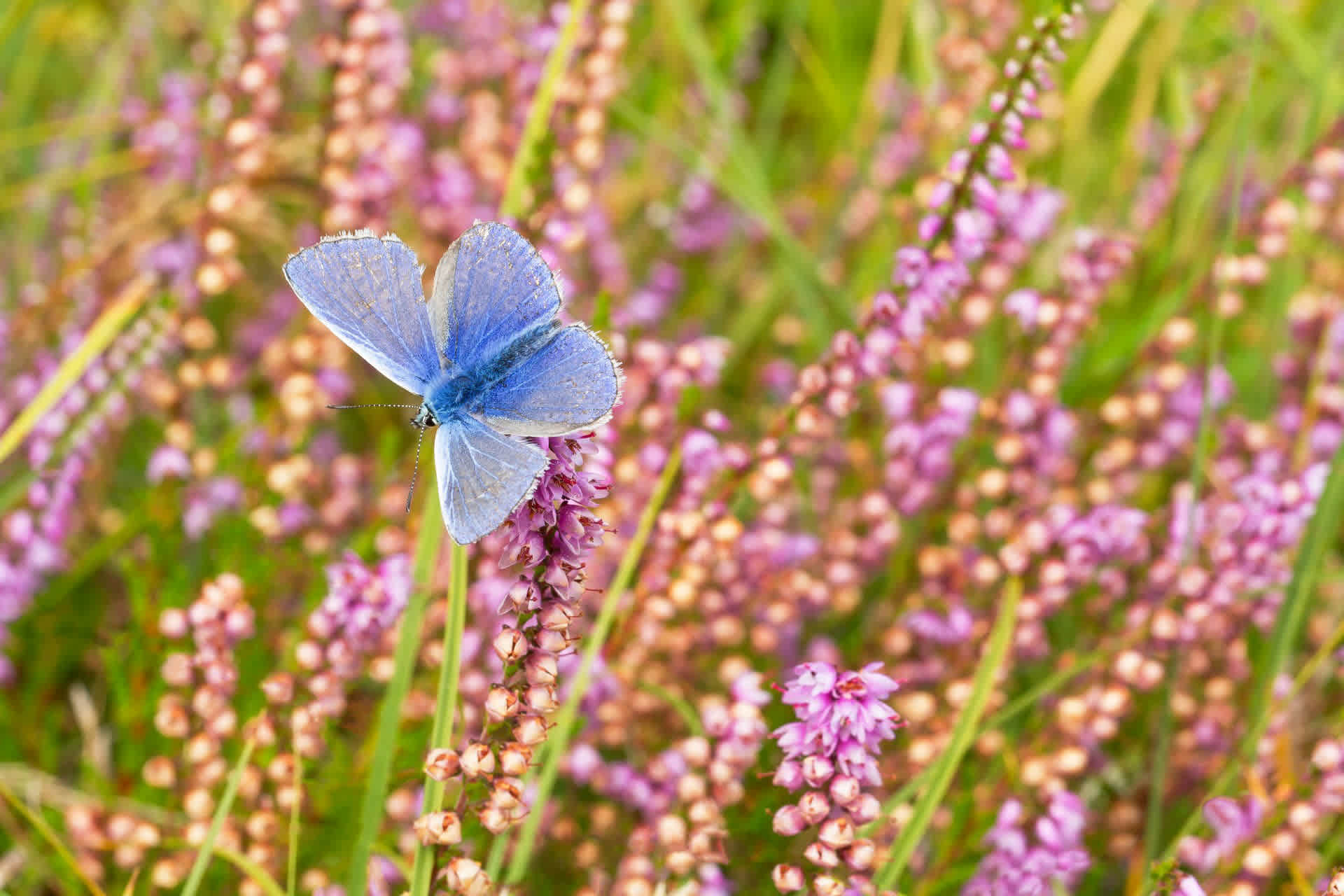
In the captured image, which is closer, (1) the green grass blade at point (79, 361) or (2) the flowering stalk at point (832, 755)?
(2) the flowering stalk at point (832, 755)

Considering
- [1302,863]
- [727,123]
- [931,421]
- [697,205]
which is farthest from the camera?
[697,205]

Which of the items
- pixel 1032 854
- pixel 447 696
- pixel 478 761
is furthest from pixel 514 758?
pixel 1032 854

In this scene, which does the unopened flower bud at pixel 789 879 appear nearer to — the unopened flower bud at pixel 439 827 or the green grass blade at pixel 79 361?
the unopened flower bud at pixel 439 827

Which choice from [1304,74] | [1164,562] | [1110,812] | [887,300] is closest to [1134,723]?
[1110,812]

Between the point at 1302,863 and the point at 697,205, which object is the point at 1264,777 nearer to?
the point at 1302,863

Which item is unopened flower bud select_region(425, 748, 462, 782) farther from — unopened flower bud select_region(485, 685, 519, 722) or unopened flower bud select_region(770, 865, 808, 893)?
unopened flower bud select_region(770, 865, 808, 893)

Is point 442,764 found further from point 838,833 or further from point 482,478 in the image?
point 838,833

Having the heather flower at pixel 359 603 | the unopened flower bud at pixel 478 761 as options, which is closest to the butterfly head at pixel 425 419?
the heather flower at pixel 359 603
